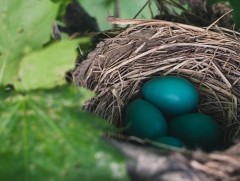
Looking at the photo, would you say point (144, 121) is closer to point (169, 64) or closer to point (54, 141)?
point (169, 64)

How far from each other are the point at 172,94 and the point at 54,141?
426 millimetres

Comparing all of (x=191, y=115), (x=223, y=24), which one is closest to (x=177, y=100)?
(x=191, y=115)

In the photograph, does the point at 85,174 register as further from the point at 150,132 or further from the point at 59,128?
the point at 150,132

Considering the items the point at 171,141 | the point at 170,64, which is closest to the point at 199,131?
the point at 171,141

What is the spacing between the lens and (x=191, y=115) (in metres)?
0.96

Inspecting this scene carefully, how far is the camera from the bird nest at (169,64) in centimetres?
99

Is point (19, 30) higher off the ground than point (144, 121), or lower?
higher

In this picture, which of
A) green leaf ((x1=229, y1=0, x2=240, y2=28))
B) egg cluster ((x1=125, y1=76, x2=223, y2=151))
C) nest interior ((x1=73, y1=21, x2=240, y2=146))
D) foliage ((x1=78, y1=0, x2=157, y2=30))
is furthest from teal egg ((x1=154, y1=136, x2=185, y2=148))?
foliage ((x1=78, y1=0, x2=157, y2=30))

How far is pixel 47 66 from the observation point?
0.62 metres

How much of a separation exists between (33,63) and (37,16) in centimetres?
10

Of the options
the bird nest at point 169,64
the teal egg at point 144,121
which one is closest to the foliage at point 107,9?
the bird nest at point 169,64

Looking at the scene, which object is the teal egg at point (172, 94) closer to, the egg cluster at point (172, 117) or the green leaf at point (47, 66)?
the egg cluster at point (172, 117)

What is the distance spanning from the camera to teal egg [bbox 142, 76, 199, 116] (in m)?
0.98

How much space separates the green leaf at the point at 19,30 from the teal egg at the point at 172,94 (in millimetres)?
349
